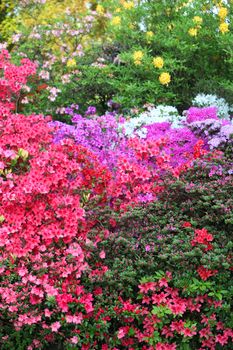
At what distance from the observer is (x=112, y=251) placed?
357cm

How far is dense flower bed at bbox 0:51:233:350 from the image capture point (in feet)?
10.8

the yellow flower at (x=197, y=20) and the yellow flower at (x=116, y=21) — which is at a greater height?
the yellow flower at (x=197, y=20)

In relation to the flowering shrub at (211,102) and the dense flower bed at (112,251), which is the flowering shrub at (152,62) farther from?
the dense flower bed at (112,251)

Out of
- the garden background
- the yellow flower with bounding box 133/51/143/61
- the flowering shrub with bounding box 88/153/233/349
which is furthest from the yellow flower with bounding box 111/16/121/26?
the flowering shrub with bounding box 88/153/233/349

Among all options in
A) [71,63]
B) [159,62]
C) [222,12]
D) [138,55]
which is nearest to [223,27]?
[222,12]

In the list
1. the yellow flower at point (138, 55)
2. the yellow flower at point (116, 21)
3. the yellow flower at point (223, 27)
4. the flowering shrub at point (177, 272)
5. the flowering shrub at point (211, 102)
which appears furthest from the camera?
the yellow flower at point (116, 21)

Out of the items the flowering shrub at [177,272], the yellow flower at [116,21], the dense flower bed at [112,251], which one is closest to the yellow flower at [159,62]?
the yellow flower at [116,21]

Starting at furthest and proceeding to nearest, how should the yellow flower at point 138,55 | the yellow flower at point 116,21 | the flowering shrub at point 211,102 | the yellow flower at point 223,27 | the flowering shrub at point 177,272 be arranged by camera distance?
the yellow flower at point 116,21 → the yellow flower at point 138,55 → the yellow flower at point 223,27 → the flowering shrub at point 211,102 → the flowering shrub at point 177,272

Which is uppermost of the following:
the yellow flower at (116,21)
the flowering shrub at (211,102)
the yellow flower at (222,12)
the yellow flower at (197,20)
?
the yellow flower at (222,12)

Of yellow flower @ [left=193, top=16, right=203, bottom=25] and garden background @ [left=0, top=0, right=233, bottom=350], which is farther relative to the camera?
yellow flower @ [left=193, top=16, right=203, bottom=25]

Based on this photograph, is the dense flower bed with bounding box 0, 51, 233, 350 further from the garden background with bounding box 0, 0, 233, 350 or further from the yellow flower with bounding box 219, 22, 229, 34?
the yellow flower with bounding box 219, 22, 229, 34

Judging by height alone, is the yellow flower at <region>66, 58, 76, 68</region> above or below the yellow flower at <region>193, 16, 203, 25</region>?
below

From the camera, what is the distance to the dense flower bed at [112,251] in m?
3.28

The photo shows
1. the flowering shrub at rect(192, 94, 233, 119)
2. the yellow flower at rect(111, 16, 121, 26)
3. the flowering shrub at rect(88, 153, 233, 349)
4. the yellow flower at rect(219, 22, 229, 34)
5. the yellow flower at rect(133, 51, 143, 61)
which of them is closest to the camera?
the flowering shrub at rect(88, 153, 233, 349)
